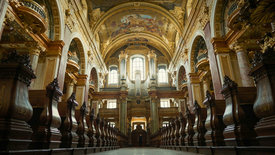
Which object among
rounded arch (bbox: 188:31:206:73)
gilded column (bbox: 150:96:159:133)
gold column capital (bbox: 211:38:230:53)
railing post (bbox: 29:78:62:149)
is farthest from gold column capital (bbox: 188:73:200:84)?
railing post (bbox: 29:78:62:149)

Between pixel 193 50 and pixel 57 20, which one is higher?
pixel 193 50

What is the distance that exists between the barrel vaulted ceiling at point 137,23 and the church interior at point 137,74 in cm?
8

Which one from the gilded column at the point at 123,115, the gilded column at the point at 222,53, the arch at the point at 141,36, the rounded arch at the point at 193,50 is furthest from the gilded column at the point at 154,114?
the gilded column at the point at 222,53

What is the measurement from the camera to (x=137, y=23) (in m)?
15.8

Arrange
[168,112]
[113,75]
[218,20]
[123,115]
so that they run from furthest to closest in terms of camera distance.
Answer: [113,75] → [168,112] → [123,115] → [218,20]

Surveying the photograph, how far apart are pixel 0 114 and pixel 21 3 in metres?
5.30

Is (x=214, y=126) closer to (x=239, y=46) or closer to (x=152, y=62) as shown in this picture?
(x=239, y=46)

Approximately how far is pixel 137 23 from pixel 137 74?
502 centimetres

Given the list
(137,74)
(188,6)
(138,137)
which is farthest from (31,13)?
(137,74)

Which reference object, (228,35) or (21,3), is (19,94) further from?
(228,35)

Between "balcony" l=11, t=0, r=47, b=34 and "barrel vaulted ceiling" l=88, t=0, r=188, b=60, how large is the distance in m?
6.72

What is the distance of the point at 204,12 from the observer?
8086 millimetres

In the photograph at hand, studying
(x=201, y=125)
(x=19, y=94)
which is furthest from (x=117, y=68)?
(x=19, y=94)

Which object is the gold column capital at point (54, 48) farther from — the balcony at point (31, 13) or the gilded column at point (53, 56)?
the balcony at point (31, 13)
